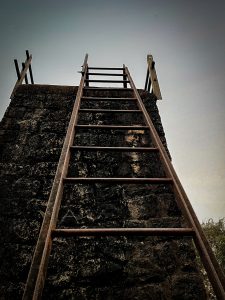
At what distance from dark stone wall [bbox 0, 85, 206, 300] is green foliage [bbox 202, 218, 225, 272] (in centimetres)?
1305

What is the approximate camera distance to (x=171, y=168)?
161 centimetres

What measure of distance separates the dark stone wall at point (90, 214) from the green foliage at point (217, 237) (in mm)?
13052

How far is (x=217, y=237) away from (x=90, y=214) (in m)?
14.7

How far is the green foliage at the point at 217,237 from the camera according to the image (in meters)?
13.6

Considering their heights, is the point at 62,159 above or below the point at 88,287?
above

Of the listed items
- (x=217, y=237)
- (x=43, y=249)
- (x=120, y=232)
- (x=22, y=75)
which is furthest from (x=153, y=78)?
(x=217, y=237)

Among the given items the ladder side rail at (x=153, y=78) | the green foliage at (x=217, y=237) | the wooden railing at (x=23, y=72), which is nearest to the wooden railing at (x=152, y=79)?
the ladder side rail at (x=153, y=78)

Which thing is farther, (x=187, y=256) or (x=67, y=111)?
(x=67, y=111)

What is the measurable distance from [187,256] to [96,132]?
1716 mm

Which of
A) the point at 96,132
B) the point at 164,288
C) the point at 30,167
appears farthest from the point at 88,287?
the point at 96,132

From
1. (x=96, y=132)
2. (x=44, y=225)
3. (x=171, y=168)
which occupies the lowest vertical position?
(x=44, y=225)

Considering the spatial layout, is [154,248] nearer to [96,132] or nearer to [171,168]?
[171,168]

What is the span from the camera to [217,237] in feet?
48.3

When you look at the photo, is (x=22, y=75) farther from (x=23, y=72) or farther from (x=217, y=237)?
(x=217, y=237)
